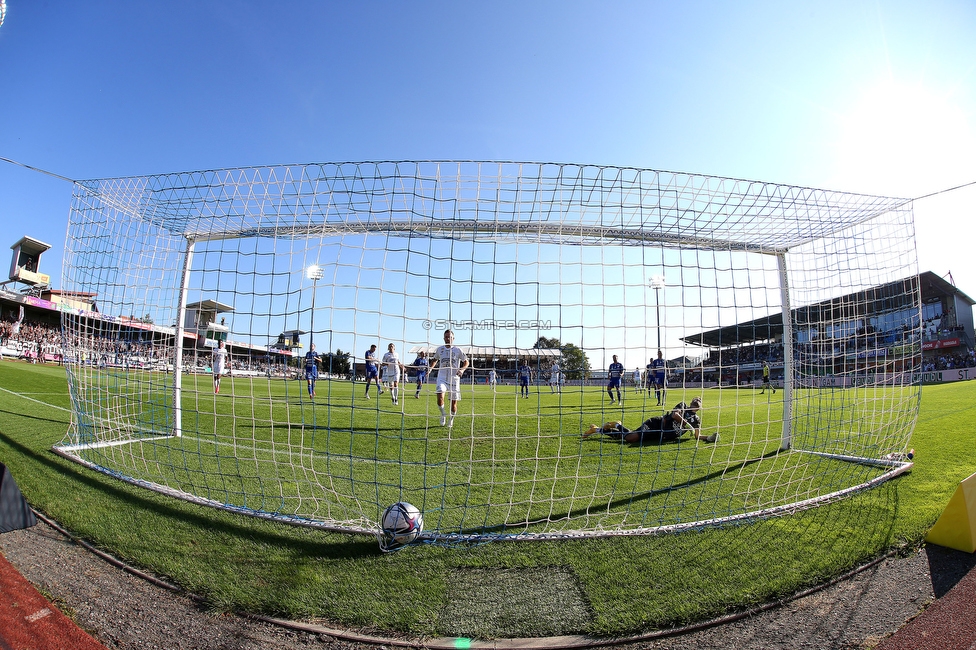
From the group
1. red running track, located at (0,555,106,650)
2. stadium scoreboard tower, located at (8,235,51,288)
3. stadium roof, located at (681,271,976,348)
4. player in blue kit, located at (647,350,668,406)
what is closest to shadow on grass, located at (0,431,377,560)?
red running track, located at (0,555,106,650)

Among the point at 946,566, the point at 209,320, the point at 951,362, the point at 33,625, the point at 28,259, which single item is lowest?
the point at 33,625

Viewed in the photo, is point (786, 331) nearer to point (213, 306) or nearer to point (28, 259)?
point (213, 306)

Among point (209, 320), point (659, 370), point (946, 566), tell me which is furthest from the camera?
point (209, 320)

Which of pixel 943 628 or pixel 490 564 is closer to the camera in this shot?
pixel 943 628

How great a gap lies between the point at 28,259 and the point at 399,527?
49402 mm

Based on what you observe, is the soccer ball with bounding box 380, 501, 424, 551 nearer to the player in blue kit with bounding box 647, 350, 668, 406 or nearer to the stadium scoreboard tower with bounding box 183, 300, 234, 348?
the player in blue kit with bounding box 647, 350, 668, 406

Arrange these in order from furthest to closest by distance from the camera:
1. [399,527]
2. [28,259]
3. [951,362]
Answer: [28,259] → [951,362] → [399,527]

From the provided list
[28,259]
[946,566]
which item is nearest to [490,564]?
[946,566]

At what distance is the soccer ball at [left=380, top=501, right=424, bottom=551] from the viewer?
10.2ft

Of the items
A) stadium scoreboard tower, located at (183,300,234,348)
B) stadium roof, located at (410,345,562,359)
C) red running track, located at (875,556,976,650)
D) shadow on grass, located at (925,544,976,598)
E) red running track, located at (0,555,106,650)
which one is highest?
stadium scoreboard tower, located at (183,300,234,348)

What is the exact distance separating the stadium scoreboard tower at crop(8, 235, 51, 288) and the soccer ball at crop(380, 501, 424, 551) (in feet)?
137

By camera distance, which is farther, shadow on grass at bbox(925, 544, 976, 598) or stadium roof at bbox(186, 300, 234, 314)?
stadium roof at bbox(186, 300, 234, 314)

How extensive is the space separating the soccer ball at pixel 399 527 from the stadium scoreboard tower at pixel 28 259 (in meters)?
41.8

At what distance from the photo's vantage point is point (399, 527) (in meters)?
3.11
